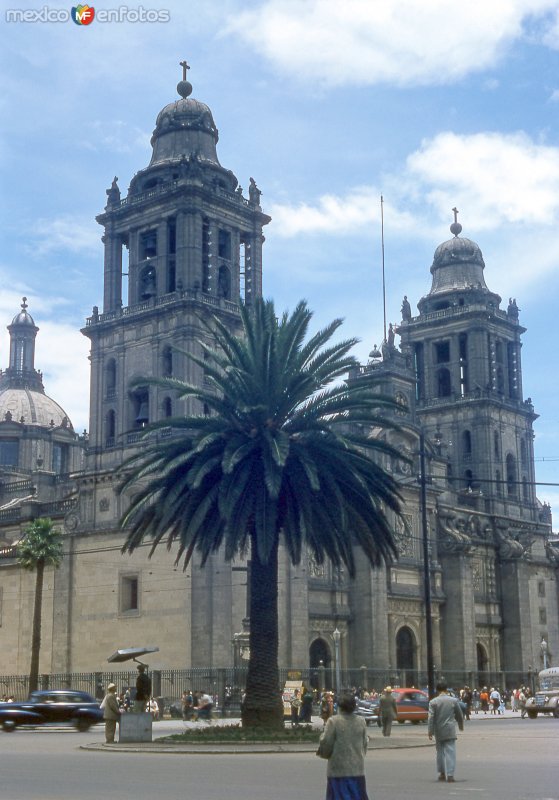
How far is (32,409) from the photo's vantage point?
97.1m

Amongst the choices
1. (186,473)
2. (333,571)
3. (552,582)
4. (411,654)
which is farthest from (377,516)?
(552,582)

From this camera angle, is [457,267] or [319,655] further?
[457,267]

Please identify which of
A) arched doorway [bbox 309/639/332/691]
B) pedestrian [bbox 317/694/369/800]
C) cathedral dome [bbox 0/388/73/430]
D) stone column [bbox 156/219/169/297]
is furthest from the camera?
cathedral dome [bbox 0/388/73/430]

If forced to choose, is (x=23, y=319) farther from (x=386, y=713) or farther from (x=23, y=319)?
(x=386, y=713)

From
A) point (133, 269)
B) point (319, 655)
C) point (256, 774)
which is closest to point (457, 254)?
point (133, 269)

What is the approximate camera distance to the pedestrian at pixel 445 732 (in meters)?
→ 18.5

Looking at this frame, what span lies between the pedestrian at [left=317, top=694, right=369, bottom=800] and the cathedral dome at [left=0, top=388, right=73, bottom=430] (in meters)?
84.6

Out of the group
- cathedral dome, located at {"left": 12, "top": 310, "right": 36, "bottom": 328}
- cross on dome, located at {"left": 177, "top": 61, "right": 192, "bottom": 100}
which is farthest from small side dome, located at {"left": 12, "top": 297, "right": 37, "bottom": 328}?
cross on dome, located at {"left": 177, "top": 61, "right": 192, "bottom": 100}

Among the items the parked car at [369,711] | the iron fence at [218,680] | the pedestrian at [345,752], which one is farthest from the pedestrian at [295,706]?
the pedestrian at [345,752]

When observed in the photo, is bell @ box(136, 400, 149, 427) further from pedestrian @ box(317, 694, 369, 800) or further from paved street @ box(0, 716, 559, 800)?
pedestrian @ box(317, 694, 369, 800)

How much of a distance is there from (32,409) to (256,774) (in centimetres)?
8007

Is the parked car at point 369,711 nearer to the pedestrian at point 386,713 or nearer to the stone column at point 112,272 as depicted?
the pedestrian at point 386,713

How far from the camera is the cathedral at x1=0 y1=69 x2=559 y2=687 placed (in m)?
62.0

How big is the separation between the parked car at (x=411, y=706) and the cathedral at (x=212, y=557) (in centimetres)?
798
